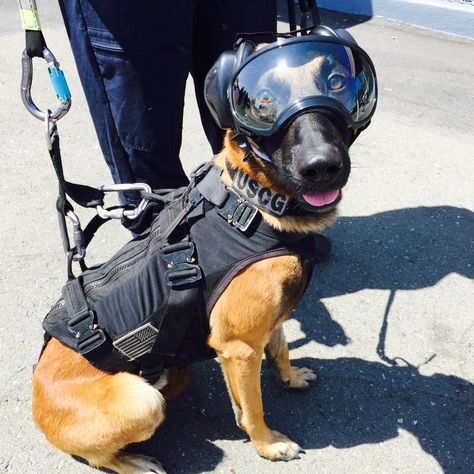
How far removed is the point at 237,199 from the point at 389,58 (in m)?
5.02

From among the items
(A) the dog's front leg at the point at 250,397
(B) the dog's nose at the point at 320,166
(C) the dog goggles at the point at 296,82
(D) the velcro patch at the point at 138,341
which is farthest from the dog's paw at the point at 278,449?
(C) the dog goggles at the point at 296,82

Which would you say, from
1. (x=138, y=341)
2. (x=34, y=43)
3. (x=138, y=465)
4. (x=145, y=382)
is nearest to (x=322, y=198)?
(x=138, y=341)

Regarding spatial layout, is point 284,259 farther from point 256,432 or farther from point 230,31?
point 230,31

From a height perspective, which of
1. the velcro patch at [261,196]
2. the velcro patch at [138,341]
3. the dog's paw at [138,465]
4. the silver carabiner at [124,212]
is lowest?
the dog's paw at [138,465]

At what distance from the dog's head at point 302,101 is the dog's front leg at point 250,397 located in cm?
71

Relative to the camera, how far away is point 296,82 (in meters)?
1.68

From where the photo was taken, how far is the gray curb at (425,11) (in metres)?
6.73

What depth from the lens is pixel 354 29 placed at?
282 inches

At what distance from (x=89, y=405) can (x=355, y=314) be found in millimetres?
1659

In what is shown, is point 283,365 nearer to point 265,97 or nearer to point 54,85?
point 265,97

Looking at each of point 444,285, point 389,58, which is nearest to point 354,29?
point 389,58

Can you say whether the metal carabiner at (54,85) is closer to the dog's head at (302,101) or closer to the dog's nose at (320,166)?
the dog's head at (302,101)

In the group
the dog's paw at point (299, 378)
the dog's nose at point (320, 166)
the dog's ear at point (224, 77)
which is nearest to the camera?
the dog's nose at point (320, 166)

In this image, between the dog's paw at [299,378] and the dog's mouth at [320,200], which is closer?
the dog's mouth at [320,200]
